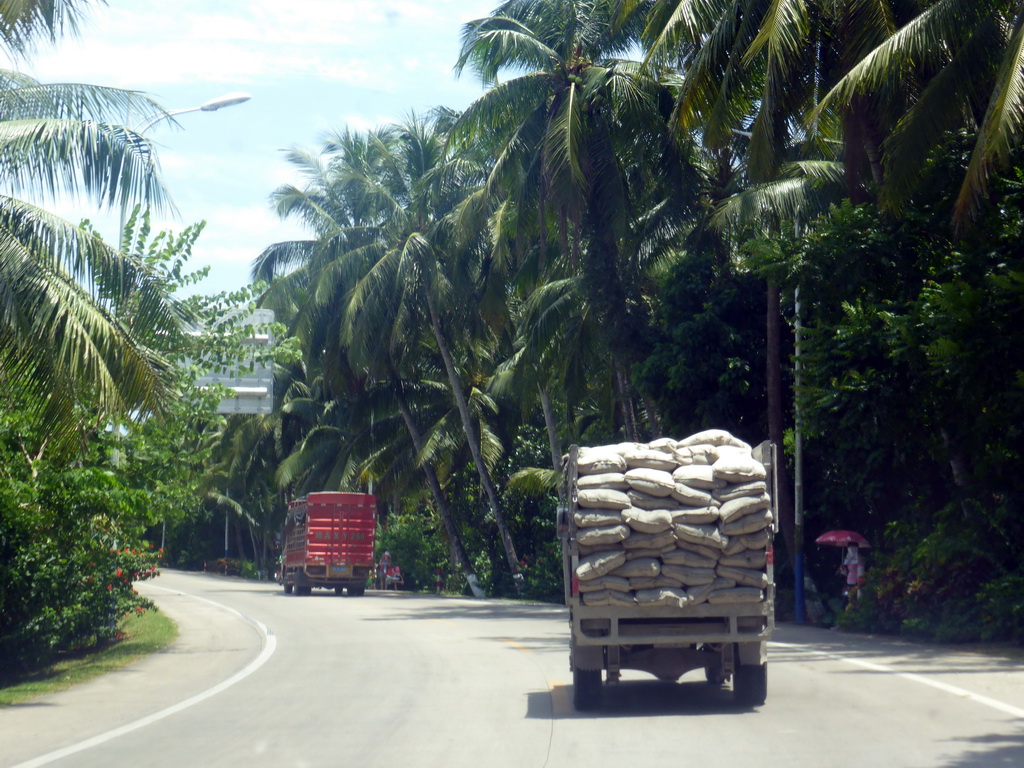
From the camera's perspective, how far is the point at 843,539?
22.5 meters

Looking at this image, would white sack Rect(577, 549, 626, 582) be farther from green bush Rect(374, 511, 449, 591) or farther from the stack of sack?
green bush Rect(374, 511, 449, 591)

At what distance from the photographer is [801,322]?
2242cm

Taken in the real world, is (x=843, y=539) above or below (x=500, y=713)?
above

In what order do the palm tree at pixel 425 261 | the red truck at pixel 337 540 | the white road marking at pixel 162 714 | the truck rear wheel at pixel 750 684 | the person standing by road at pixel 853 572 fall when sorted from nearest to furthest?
the white road marking at pixel 162 714 < the truck rear wheel at pixel 750 684 < the person standing by road at pixel 853 572 < the palm tree at pixel 425 261 < the red truck at pixel 337 540

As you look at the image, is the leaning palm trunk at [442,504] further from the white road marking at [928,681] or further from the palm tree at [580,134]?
the white road marking at [928,681]

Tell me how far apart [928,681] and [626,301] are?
14.6m

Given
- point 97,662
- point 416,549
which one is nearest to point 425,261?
point 416,549

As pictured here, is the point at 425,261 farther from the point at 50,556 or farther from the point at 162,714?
the point at 162,714

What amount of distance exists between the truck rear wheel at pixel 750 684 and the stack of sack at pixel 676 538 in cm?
86

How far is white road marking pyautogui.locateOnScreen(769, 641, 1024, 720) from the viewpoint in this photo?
10250mm

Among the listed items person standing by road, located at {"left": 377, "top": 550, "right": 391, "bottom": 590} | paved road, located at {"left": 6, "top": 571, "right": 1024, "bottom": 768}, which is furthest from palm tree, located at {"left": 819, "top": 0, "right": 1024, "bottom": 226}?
person standing by road, located at {"left": 377, "top": 550, "right": 391, "bottom": 590}

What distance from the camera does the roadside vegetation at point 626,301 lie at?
44.9 feet

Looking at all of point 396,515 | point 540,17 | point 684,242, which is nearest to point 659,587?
point 684,242

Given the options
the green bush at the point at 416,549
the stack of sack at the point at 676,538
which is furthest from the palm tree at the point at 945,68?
the green bush at the point at 416,549
